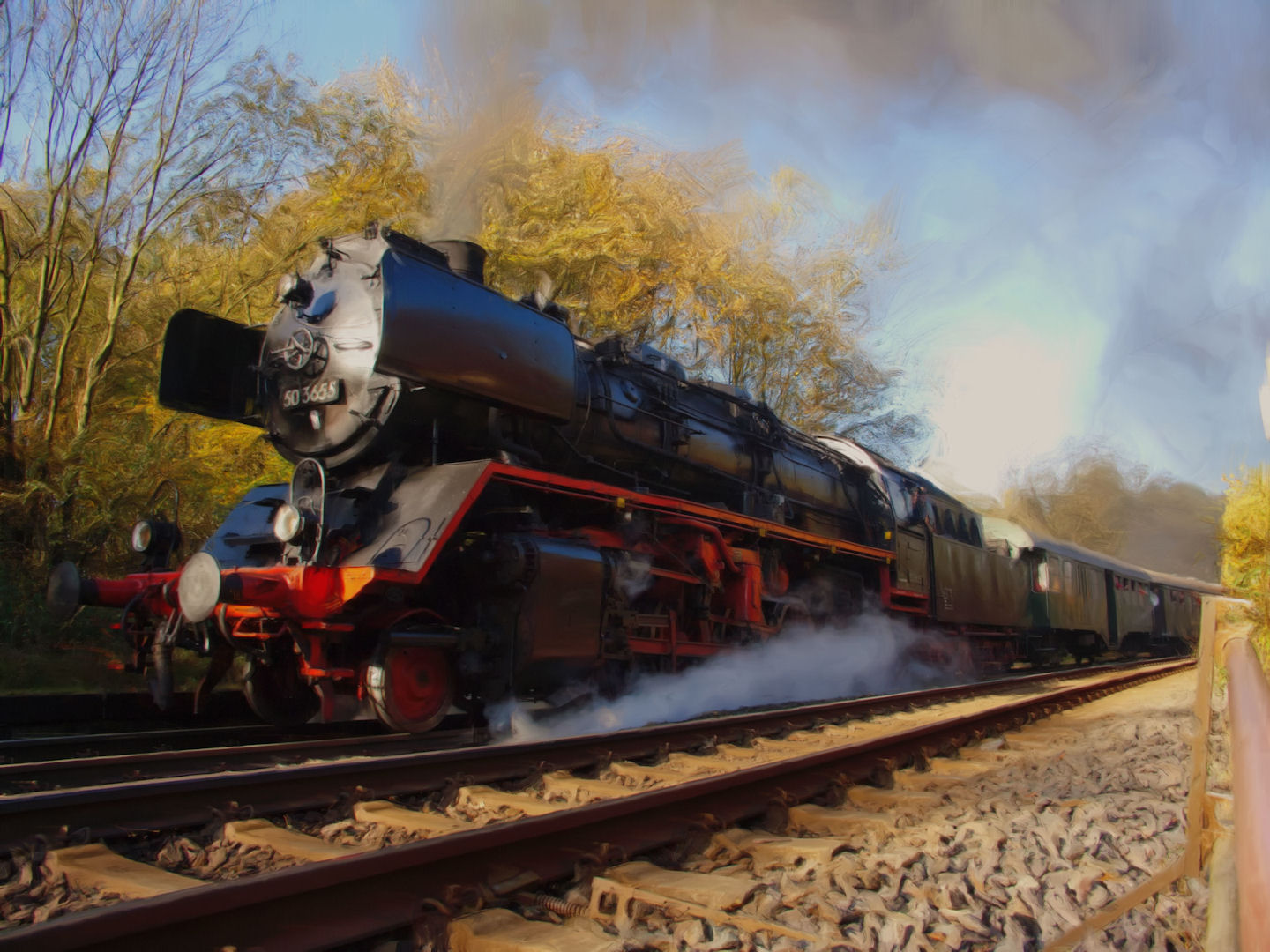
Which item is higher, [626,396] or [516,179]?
[516,179]

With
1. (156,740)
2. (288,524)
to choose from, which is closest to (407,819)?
(288,524)

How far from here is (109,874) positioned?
2428 millimetres

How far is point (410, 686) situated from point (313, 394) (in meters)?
2.02

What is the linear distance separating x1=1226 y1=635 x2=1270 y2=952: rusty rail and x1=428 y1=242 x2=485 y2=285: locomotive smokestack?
5412 millimetres

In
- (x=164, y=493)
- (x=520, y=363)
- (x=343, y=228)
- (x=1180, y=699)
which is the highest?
(x=343, y=228)

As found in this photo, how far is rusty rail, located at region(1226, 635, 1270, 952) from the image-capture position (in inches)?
27.8

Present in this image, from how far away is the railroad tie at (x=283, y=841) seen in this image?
266 cm

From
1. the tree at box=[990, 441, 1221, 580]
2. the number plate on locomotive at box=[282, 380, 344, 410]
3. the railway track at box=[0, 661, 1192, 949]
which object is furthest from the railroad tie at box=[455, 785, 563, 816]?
the tree at box=[990, 441, 1221, 580]

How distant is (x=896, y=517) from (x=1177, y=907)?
316 inches

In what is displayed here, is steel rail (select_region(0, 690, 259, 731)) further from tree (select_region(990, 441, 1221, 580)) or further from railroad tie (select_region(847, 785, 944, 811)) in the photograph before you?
tree (select_region(990, 441, 1221, 580))

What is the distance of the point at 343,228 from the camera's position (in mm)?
11828

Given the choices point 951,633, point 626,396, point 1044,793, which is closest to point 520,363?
point 626,396

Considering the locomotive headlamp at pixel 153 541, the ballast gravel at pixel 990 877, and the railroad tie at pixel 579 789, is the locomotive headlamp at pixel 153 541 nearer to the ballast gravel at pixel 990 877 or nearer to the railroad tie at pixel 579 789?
the railroad tie at pixel 579 789

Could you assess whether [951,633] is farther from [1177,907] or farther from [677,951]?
[677,951]
